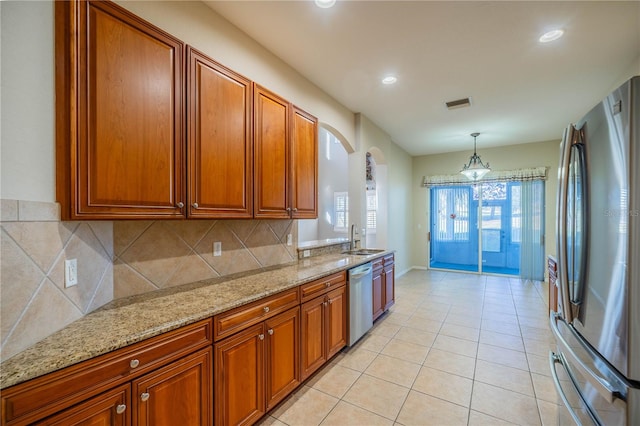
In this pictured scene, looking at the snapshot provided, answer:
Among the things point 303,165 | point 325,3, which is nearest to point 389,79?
point 325,3

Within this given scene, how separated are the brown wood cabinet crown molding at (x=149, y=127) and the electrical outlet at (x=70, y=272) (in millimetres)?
229

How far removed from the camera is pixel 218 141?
6.16 feet

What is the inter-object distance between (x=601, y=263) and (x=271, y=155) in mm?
2115

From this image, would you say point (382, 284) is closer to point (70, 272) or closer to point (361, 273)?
point (361, 273)

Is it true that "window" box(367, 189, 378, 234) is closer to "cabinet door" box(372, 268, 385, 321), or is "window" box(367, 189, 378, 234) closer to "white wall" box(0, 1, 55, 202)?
"cabinet door" box(372, 268, 385, 321)

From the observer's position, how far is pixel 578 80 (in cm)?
318

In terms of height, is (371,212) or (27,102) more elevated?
(27,102)

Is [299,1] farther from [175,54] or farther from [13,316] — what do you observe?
[13,316]

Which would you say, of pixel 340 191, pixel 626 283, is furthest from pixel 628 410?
pixel 340 191

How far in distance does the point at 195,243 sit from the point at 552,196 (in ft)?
22.7

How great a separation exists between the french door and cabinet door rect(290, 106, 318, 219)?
5.15 metres

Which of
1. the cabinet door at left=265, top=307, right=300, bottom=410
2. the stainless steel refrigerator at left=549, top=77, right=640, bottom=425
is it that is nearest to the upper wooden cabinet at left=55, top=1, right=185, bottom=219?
the cabinet door at left=265, top=307, right=300, bottom=410

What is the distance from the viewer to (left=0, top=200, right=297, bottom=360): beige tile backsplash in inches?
Result: 41.1

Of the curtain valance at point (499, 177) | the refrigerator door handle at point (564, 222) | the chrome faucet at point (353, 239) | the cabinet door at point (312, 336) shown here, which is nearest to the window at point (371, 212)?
the curtain valance at point (499, 177)
